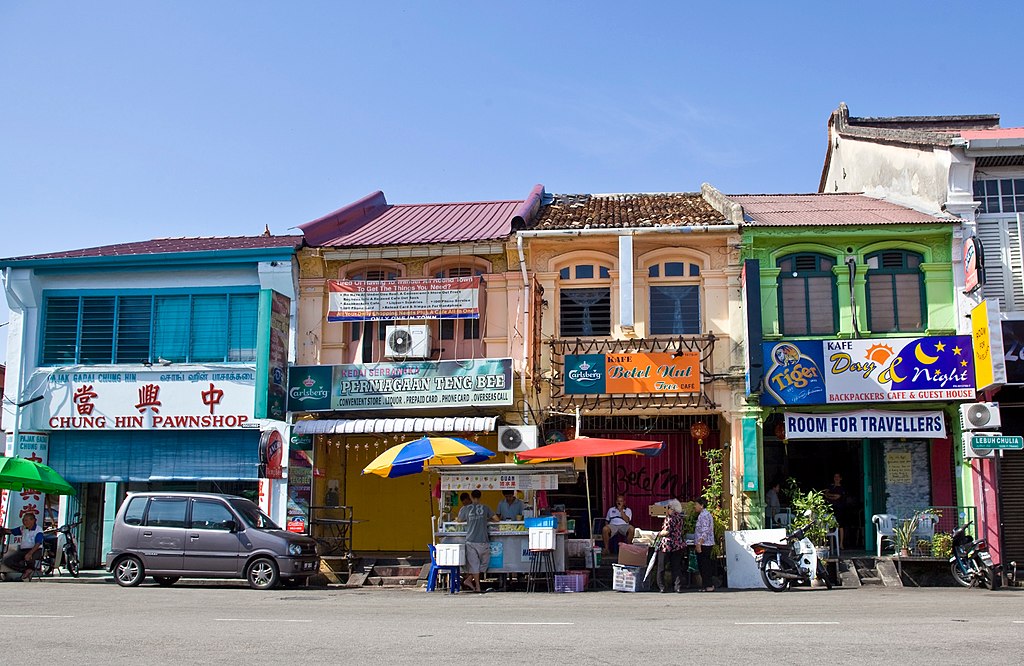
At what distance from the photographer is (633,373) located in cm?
2044

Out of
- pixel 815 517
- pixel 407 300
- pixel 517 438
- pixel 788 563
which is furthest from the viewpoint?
pixel 407 300

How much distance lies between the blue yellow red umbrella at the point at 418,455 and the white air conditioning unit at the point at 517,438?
44.9 inches

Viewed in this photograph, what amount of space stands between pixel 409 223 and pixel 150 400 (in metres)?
7.27

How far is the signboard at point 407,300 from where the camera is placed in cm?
2114

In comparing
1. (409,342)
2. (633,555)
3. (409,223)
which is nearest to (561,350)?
(409,342)

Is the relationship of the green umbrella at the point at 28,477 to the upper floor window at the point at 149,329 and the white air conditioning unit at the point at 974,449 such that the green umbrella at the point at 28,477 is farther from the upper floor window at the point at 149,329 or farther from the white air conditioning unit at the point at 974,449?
the white air conditioning unit at the point at 974,449

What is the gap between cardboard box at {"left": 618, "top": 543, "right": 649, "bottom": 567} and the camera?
1723 centimetres

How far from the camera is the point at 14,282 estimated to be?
2236cm

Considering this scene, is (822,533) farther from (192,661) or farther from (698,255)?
(192,661)

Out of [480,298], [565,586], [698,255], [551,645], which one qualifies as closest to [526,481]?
[565,586]

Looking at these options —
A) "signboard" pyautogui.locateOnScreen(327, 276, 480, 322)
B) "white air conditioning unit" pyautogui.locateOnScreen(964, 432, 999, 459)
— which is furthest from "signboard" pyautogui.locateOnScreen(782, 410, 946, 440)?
"signboard" pyautogui.locateOnScreen(327, 276, 480, 322)

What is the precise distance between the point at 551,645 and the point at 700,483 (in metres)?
13.0

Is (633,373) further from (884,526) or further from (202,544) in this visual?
(202,544)

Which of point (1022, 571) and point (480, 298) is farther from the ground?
point (480, 298)
